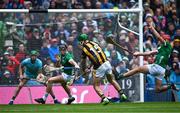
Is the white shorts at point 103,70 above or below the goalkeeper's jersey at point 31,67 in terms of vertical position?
above

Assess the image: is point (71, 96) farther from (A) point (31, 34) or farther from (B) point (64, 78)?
(A) point (31, 34)

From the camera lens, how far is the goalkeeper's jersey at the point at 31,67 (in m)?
22.3

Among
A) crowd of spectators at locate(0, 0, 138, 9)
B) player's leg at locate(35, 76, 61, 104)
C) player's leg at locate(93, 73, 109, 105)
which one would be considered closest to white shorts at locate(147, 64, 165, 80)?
player's leg at locate(93, 73, 109, 105)

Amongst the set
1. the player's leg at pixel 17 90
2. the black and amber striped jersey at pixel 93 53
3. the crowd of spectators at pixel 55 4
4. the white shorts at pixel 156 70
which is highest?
the crowd of spectators at pixel 55 4

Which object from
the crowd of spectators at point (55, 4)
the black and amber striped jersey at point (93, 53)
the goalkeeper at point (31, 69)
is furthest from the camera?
the crowd of spectators at point (55, 4)

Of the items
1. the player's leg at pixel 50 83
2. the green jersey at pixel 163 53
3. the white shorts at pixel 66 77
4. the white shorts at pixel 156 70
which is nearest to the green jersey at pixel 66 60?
the white shorts at pixel 66 77

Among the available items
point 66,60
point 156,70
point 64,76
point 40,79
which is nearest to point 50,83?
point 64,76

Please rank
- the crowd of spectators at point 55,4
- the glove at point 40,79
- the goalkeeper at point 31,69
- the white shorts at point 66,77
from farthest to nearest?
the crowd of spectators at point 55,4 < the glove at point 40,79 < the goalkeeper at point 31,69 < the white shorts at point 66,77

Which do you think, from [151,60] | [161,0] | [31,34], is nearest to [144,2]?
[161,0]

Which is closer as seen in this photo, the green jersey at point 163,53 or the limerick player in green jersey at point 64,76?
the green jersey at point 163,53

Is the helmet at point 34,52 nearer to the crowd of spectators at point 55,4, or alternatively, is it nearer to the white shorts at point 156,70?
the crowd of spectators at point 55,4

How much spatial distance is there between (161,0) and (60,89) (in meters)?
5.46

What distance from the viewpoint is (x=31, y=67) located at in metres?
22.4

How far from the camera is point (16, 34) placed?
22.5 meters
